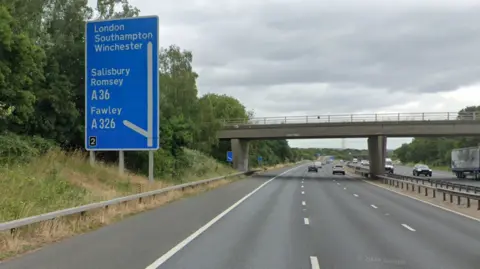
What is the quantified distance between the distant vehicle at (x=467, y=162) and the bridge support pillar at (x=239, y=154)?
1048 inches

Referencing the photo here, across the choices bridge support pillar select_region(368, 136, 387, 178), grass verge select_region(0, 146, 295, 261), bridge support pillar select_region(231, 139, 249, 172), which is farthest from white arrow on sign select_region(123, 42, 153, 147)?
bridge support pillar select_region(231, 139, 249, 172)

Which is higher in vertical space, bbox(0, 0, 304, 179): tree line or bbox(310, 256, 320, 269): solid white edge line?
bbox(0, 0, 304, 179): tree line

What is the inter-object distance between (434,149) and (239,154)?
359ft

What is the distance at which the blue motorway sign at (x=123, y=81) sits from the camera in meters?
24.0

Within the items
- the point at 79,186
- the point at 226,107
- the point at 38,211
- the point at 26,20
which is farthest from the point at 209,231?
the point at 226,107

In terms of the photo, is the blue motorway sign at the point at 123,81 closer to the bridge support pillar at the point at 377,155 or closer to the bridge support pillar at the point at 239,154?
the bridge support pillar at the point at 377,155

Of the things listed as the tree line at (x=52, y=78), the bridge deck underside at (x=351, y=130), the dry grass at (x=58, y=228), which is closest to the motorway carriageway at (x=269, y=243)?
the dry grass at (x=58, y=228)

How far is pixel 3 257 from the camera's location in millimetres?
9945

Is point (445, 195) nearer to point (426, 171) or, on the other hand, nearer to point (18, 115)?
point (18, 115)

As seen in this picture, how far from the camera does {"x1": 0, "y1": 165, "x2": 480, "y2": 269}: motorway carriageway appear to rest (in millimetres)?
9914

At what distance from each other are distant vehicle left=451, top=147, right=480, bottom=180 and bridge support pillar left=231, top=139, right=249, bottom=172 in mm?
26628

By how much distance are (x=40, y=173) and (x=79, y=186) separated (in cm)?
164

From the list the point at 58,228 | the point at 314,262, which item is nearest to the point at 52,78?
the point at 58,228

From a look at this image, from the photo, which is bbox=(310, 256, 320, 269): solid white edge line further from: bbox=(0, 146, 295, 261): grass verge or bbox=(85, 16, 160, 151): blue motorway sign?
bbox=(85, 16, 160, 151): blue motorway sign
